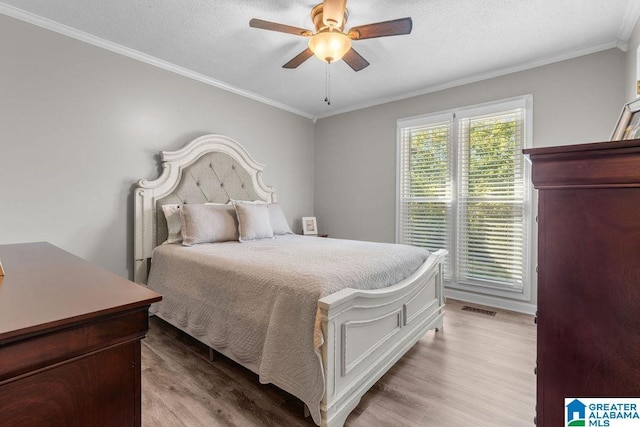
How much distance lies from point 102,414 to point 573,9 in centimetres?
341

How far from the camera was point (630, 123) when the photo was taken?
43.3 inches

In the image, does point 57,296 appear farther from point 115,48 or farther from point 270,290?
point 115,48

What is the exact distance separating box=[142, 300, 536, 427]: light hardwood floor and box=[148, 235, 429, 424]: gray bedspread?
19 cm

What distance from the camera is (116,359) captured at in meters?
0.74

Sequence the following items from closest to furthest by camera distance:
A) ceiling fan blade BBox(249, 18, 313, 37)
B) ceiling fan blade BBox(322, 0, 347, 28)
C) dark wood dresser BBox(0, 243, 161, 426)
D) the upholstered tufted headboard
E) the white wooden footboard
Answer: dark wood dresser BBox(0, 243, 161, 426) → the white wooden footboard → ceiling fan blade BBox(322, 0, 347, 28) → ceiling fan blade BBox(249, 18, 313, 37) → the upholstered tufted headboard

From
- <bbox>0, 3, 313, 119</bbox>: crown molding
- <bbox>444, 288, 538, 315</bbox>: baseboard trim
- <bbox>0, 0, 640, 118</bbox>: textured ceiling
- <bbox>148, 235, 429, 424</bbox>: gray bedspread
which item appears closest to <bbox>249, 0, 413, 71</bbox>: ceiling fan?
<bbox>0, 0, 640, 118</bbox>: textured ceiling

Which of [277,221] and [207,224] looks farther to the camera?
[277,221]

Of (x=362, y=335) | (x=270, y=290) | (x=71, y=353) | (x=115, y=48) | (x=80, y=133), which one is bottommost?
(x=362, y=335)

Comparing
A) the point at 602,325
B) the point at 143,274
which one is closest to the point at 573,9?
the point at 602,325

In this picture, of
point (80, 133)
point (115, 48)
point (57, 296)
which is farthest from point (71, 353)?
point (115, 48)

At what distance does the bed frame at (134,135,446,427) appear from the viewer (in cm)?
142

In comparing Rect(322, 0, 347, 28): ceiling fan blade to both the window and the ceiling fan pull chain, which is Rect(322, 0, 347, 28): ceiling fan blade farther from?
the window

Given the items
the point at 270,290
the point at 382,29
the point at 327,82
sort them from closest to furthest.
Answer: the point at 270,290 → the point at 382,29 → the point at 327,82

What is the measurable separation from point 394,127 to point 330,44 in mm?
2148
